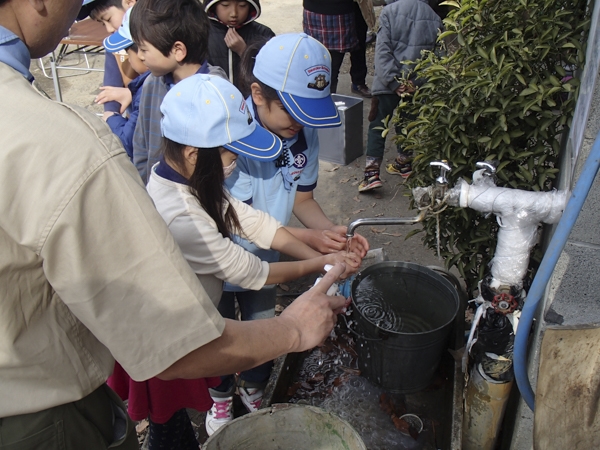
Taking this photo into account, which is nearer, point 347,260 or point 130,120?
point 347,260

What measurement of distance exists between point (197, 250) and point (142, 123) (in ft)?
4.65

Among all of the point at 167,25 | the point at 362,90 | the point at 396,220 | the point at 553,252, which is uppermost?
the point at 167,25

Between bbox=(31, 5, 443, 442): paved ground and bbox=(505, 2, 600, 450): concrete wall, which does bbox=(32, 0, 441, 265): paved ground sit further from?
bbox=(505, 2, 600, 450): concrete wall

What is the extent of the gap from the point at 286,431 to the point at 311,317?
0.61m

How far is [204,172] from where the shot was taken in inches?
82.1

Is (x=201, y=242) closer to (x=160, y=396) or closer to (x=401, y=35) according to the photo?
(x=160, y=396)

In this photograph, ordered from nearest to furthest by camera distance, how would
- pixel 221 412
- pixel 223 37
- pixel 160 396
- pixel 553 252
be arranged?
pixel 553 252, pixel 160 396, pixel 221 412, pixel 223 37

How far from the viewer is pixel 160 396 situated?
224 cm

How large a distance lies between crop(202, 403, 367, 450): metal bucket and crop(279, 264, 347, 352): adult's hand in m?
0.38

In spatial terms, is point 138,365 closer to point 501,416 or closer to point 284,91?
point 284,91

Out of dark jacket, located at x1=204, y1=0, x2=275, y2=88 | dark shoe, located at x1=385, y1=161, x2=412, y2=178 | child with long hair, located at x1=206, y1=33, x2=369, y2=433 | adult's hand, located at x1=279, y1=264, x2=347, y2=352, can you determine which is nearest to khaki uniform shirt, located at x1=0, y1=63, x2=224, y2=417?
adult's hand, located at x1=279, y1=264, x2=347, y2=352

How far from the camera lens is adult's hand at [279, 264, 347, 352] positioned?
5.35ft

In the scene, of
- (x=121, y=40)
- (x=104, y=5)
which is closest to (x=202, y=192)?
(x=121, y=40)

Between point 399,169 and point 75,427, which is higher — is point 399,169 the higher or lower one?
the lower one
